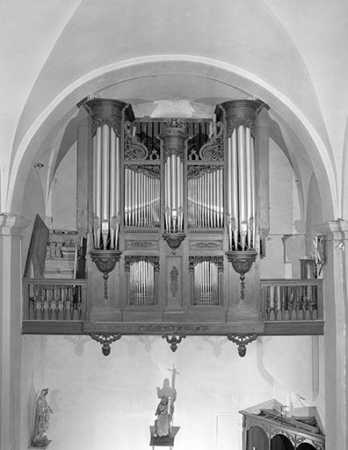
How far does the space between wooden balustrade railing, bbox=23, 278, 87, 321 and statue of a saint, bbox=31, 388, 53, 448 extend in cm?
227

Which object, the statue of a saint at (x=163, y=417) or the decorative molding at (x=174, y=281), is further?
the statue of a saint at (x=163, y=417)

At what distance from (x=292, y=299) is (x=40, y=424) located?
5336mm

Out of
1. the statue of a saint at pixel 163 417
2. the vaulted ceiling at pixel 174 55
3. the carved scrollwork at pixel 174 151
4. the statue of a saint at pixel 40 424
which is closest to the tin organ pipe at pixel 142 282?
the carved scrollwork at pixel 174 151

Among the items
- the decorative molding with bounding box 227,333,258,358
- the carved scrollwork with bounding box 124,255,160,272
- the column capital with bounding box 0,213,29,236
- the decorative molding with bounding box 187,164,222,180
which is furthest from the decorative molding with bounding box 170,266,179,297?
the column capital with bounding box 0,213,29,236

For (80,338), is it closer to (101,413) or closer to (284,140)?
(101,413)

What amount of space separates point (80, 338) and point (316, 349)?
4816 millimetres

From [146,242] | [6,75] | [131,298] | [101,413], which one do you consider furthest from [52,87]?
[101,413]

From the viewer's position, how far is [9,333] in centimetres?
826

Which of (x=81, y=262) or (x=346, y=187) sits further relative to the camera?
(x=81, y=262)

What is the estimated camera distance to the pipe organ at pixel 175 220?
905 centimetres

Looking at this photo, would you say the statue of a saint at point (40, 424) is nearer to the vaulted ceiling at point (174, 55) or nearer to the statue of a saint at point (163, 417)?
the statue of a saint at point (163, 417)

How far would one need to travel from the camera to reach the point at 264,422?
1048 cm

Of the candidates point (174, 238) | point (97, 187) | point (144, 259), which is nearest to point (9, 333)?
point (144, 259)

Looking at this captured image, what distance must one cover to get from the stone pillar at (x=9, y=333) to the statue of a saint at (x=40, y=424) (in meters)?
1.65
